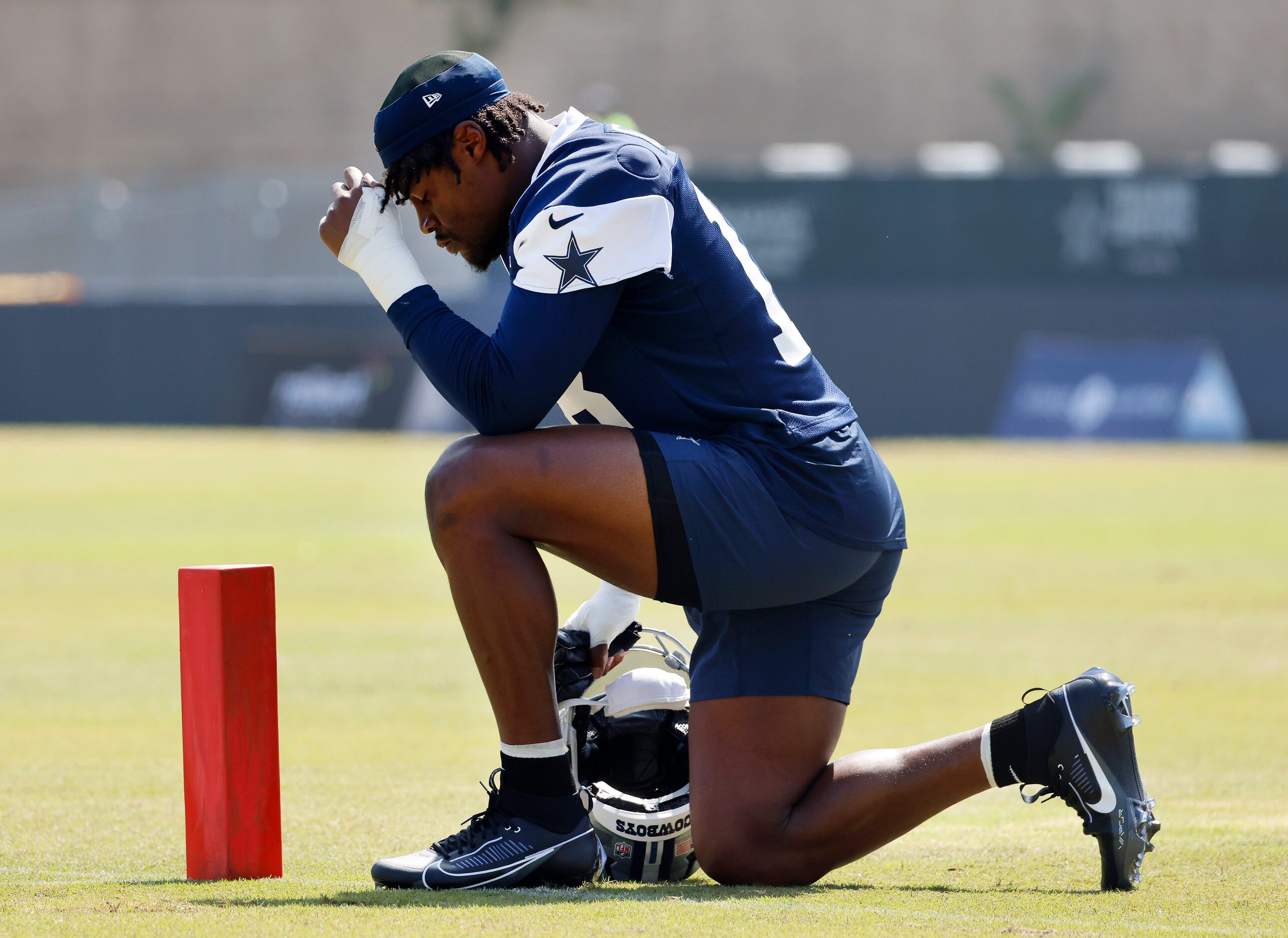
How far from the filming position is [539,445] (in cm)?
370

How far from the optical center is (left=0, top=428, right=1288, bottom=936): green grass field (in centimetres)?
349

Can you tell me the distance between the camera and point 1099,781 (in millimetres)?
3750

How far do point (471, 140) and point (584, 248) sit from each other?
42cm

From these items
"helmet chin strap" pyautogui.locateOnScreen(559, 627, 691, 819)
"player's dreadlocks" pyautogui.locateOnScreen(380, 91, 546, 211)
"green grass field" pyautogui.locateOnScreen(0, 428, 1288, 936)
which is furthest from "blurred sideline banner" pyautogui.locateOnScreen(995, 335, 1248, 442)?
"player's dreadlocks" pyautogui.locateOnScreen(380, 91, 546, 211)

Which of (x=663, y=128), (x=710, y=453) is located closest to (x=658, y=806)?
(x=710, y=453)

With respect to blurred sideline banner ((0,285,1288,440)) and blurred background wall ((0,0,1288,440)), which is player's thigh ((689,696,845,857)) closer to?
blurred background wall ((0,0,1288,440))

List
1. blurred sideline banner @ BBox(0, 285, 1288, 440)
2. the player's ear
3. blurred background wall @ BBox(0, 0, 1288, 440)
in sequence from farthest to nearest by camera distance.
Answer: blurred background wall @ BBox(0, 0, 1288, 440) → blurred sideline banner @ BBox(0, 285, 1288, 440) → the player's ear

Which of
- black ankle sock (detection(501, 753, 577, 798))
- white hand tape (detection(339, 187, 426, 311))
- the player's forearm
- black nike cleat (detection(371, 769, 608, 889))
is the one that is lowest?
black nike cleat (detection(371, 769, 608, 889))

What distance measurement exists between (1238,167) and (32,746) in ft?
75.2

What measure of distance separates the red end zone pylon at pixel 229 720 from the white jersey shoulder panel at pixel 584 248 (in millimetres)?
857

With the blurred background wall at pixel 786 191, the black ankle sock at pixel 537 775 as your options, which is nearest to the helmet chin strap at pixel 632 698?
the black ankle sock at pixel 537 775

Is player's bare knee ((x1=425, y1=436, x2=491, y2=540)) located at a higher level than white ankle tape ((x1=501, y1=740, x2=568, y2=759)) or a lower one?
higher

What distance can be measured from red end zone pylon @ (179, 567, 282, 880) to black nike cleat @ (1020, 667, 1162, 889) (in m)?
1.61

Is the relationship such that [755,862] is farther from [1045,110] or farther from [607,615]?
[1045,110]
